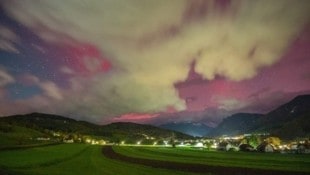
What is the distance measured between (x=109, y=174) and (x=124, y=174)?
2341mm

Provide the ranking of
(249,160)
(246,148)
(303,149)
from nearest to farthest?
(249,160), (303,149), (246,148)

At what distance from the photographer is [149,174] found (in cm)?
5412

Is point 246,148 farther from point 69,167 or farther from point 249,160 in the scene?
A: point 69,167

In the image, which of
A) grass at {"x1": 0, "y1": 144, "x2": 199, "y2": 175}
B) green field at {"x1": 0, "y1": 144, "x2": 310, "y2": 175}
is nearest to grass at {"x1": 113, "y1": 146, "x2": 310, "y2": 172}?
green field at {"x1": 0, "y1": 144, "x2": 310, "y2": 175}

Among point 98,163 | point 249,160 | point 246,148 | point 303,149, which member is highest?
point 246,148

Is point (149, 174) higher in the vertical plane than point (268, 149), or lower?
lower

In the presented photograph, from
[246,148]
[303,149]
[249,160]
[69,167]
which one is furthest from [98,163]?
[303,149]

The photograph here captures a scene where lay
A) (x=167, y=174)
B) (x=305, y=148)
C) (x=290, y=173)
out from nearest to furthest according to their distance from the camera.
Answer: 1. (x=167, y=174)
2. (x=290, y=173)
3. (x=305, y=148)

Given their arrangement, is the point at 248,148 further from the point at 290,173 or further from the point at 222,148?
the point at 290,173

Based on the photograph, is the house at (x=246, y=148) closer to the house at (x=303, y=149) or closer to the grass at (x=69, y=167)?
the house at (x=303, y=149)

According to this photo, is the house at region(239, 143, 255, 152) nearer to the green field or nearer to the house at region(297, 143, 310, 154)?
the house at region(297, 143, 310, 154)

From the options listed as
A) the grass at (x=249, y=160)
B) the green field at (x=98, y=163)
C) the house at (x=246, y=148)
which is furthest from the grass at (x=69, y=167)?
the house at (x=246, y=148)

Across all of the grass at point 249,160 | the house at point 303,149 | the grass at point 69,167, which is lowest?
the grass at point 69,167

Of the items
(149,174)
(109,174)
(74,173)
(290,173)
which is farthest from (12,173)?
(290,173)
